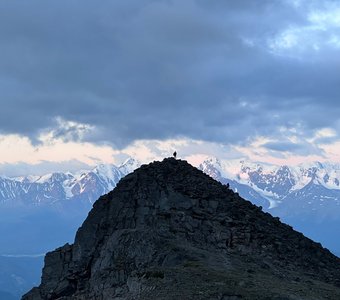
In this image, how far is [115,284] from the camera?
47.6 meters

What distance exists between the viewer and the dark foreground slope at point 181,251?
42719 millimetres

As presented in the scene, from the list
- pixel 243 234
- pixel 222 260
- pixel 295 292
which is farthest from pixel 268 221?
pixel 295 292

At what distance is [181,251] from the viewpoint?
4891cm

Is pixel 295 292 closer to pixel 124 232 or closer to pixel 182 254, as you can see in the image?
pixel 182 254

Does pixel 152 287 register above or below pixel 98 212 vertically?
below

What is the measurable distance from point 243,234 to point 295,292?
558 inches

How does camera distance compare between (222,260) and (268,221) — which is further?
(268,221)

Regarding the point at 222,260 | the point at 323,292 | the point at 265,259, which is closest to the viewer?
the point at 323,292

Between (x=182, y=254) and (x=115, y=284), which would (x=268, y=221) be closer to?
(x=182, y=254)

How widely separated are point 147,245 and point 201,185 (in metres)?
15.1

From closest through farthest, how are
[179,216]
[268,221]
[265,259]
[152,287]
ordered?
[152,287]
[265,259]
[179,216]
[268,221]

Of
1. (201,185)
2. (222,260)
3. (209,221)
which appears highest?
(201,185)

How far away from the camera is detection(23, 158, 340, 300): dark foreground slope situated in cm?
4272

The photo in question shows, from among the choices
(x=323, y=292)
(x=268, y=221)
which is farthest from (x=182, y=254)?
(x=268, y=221)
